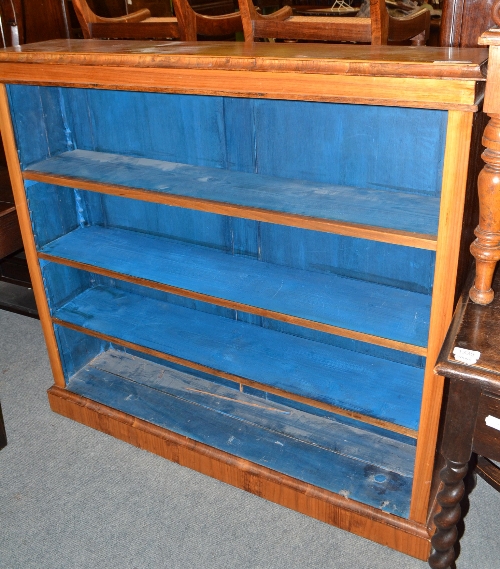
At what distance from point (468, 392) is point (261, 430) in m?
0.98

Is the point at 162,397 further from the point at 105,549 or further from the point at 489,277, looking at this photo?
the point at 489,277

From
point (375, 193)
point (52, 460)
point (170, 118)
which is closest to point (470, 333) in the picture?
point (375, 193)

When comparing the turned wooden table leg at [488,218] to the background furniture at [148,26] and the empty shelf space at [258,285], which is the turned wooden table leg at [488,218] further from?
the background furniture at [148,26]

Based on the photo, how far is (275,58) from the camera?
129 centimetres

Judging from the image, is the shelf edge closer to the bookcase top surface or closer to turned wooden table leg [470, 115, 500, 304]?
turned wooden table leg [470, 115, 500, 304]

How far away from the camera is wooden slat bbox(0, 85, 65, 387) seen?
1.79m

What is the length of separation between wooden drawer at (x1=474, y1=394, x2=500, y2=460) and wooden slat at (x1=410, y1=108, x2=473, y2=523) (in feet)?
0.76

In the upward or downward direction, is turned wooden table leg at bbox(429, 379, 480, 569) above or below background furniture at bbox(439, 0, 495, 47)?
below

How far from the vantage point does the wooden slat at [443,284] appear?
1.20 m

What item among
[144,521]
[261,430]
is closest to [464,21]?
[261,430]

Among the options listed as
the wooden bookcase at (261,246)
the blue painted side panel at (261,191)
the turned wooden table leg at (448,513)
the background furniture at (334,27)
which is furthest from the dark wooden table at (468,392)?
the background furniture at (334,27)

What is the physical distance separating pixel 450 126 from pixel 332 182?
0.57 meters

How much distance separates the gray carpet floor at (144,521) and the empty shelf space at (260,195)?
95 centimetres

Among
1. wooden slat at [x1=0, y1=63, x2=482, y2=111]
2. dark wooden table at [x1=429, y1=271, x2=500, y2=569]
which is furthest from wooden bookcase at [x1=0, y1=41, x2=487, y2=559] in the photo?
dark wooden table at [x1=429, y1=271, x2=500, y2=569]
